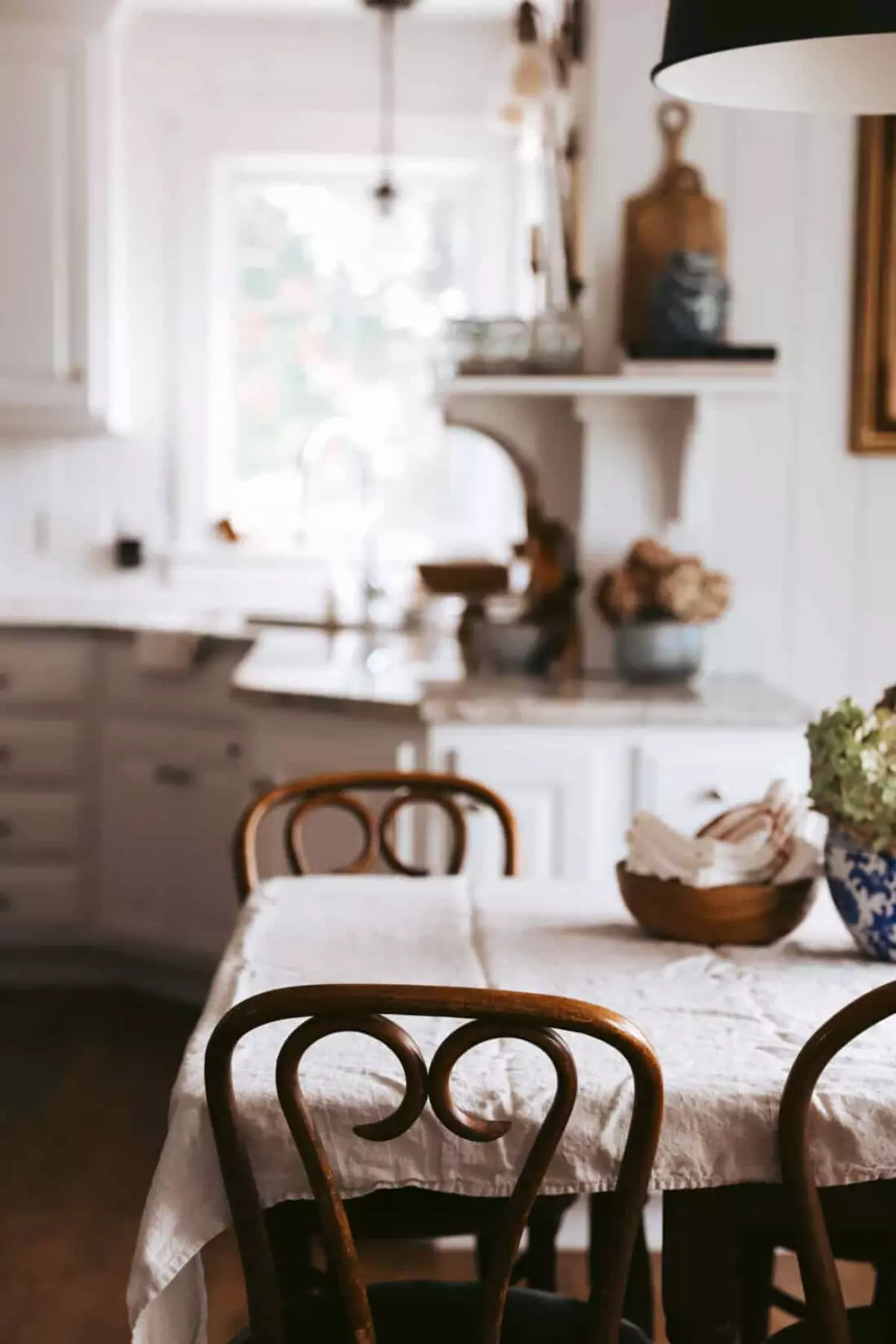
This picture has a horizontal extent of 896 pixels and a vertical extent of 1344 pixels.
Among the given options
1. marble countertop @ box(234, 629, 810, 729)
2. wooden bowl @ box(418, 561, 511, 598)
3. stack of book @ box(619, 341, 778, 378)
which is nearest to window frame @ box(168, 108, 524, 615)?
wooden bowl @ box(418, 561, 511, 598)

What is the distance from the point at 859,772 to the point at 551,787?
4.45 feet

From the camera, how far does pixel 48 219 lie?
497 cm

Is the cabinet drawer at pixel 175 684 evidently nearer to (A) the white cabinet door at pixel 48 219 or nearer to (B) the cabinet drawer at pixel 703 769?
(A) the white cabinet door at pixel 48 219

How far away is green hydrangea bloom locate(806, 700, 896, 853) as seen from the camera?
1724mm

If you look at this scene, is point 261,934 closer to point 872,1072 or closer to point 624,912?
point 624,912

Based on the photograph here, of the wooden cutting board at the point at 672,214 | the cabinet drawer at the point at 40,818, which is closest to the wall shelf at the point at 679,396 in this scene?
the wooden cutting board at the point at 672,214

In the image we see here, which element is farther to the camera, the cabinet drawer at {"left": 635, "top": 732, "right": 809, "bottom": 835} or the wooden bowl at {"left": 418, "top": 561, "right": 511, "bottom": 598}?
the wooden bowl at {"left": 418, "top": 561, "right": 511, "bottom": 598}

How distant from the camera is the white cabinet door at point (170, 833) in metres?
4.35

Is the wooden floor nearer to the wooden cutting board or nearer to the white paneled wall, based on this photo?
the white paneled wall

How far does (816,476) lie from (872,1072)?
217 centimetres

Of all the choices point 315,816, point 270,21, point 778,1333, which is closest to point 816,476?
point 315,816

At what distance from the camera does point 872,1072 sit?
1.45 m

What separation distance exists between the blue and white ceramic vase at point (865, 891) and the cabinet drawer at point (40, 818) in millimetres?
3232

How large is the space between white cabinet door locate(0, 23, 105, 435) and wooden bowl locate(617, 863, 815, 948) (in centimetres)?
358
